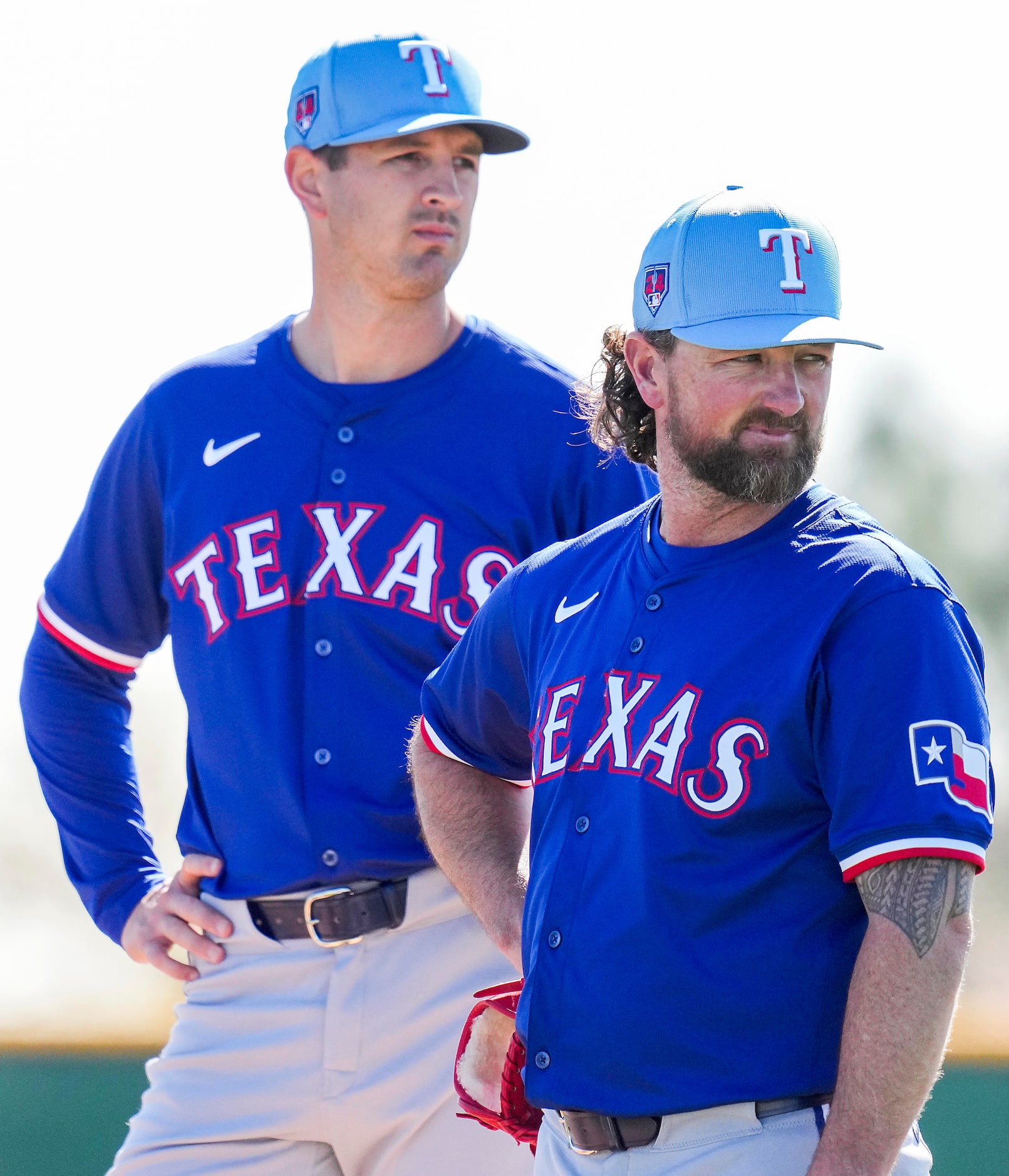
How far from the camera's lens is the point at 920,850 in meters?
1.81

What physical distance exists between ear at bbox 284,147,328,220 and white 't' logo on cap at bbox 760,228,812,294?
1.21 m

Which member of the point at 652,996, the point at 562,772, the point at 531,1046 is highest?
the point at 562,772

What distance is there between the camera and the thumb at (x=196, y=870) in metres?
2.92

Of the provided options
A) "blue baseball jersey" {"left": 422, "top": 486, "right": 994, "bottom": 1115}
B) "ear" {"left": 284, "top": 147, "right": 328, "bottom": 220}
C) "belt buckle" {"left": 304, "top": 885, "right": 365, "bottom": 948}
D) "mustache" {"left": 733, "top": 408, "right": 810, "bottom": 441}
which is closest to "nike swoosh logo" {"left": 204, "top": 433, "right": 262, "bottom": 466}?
"ear" {"left": 284, "top": 147, "right": 328, "bottom": 220}

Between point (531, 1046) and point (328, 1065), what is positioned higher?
point (531, 1046)

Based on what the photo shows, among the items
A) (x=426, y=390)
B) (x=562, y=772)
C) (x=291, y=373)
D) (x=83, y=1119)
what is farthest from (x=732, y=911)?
(x=83, y=1119)

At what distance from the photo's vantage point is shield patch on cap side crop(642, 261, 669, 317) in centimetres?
230

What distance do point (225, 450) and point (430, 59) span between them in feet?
2.84

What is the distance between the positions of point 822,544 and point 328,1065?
136 centimetres

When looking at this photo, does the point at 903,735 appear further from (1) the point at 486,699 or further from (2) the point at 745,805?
(1) the point at 486,699

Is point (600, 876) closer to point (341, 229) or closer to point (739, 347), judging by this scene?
point (739, 347)

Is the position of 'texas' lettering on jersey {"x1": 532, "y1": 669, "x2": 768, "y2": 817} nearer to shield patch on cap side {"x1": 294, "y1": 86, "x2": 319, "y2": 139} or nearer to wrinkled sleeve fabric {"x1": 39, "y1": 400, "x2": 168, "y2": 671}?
wrinkled sleeve fabric {"x1": 39, "y1": 400, "x2": 168, "y2": 671}

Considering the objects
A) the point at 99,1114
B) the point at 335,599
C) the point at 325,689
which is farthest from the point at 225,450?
the point at 99,1114

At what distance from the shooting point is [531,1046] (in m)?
2.15
